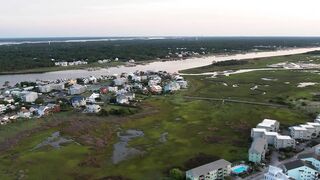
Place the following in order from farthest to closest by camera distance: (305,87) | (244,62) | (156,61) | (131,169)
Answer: (156,61)
(244,62)
(305,87)
(131,169)

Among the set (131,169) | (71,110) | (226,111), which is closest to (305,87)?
(226,111)

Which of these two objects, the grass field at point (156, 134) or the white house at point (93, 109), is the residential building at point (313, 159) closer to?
the grass field at point (156, 134)

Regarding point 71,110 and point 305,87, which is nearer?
point 71,110

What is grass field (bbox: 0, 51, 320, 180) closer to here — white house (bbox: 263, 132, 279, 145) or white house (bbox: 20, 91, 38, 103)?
white house (bbox: 263, 132, 279, 145)

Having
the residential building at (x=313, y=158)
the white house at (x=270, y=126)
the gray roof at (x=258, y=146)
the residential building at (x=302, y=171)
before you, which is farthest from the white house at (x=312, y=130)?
the residential building at (x=302, y=171)

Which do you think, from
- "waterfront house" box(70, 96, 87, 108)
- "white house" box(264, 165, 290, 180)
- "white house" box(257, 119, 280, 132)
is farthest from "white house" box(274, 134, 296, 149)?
"waterfront house" box(70, 96, 87, 108)

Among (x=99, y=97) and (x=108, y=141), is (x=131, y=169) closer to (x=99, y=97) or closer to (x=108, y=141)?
(x=108, y=141)
